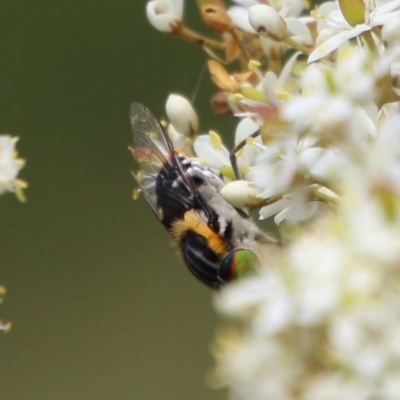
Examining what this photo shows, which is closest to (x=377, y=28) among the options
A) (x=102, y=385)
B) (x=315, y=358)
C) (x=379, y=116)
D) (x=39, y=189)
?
(x=379, y=116)

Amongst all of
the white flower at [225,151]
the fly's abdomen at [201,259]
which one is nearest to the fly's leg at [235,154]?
→ the white flower at [225,151]

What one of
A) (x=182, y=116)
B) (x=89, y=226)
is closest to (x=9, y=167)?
(x=182, y=116)

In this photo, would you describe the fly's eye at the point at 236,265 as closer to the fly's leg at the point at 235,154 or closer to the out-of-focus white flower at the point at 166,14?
the fly's leg at the point at 235,154

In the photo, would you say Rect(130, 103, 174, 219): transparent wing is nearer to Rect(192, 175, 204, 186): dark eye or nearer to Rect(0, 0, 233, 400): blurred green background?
Rect(192, 175, 204, 186): dark eye

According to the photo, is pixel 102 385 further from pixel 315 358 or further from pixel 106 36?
pixel 315 358

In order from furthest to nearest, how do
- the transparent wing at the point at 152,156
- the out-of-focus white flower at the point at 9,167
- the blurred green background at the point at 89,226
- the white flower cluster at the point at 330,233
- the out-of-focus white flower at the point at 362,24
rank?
1. the blurred green background at the point at 89,226
2. the transparent wing at the point at 152,156
3. the out-of-focus white flower at the point at 9,167
4. the out-of-focus white flower at the point at 362,24
5. the white flower cluster at the point at 330,233

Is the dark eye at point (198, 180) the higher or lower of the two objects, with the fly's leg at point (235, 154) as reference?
higher

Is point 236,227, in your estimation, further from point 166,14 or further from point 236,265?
point 166,14

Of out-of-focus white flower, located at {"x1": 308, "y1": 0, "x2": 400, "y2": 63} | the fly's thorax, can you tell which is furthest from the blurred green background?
out-of-focus white flower, located at {"x1": 308, "y1": 0, "x2": 400, "y2": 63}
